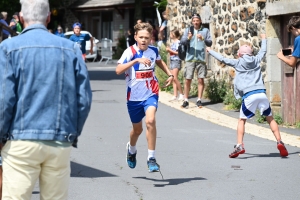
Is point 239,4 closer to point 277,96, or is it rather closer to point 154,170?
point 277,96

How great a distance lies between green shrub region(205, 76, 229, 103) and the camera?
16.5 metres

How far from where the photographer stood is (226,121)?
46.4ft

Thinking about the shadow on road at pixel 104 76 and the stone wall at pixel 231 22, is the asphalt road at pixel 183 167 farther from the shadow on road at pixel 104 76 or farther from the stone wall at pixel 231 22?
the shadow on road at pixel 104 76

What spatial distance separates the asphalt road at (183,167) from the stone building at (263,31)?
1.28 m

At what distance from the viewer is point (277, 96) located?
14109mm

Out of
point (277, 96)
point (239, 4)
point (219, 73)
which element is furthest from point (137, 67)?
point (219, 73)

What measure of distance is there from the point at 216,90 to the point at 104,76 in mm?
10886

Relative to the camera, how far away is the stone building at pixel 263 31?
13.3 meters

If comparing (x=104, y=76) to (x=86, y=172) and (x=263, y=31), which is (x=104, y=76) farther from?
(x=86, y=172)

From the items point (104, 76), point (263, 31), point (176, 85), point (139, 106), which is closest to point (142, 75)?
point (139, 106)

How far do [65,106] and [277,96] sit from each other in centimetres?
953

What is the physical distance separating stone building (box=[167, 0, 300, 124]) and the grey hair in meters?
8.53

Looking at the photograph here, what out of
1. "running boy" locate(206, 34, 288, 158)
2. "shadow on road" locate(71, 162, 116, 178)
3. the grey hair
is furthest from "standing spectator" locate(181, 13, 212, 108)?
the grey hair

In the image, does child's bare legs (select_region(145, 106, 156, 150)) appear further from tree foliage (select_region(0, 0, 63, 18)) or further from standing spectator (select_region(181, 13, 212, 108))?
tree foliage (select_region(0, 0, 63, 18))
